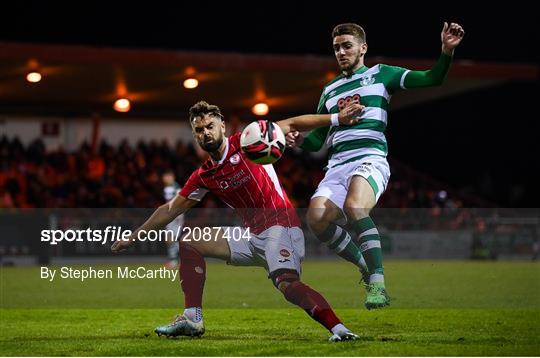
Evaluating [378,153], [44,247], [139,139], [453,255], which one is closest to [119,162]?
[139,139]

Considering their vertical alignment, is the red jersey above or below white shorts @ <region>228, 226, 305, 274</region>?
above

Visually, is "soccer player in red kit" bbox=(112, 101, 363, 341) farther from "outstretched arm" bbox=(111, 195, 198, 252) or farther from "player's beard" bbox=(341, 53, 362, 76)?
"player's beard" bbox=(341, 53, 362, 76)

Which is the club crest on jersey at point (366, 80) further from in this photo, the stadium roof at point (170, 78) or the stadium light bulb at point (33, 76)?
the stadium light bulb at point (33, 76)

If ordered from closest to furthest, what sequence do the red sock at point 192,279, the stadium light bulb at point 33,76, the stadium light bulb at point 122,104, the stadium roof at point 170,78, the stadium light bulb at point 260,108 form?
1. the red sock at point 192,279
2. the stadium roof at point 170,78
3. the stadium light bulb at point 33,76
4. the stadium light bulb at point 122,104
5. the stadium light bulb at point 260,108

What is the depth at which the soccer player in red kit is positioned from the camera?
6.77 m

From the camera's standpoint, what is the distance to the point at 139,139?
25297 millimetres

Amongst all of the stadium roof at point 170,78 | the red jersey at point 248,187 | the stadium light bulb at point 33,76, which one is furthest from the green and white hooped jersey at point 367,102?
the stadium light bulb at point 33,76

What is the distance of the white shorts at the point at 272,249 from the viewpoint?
679cm

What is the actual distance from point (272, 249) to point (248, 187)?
51 centimetres

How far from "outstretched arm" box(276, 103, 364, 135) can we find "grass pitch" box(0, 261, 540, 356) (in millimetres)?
1545

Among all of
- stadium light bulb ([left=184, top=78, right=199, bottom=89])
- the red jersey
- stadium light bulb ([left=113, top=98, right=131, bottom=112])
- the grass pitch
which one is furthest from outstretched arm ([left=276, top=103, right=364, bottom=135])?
stadium light bulb ([left=113, top=98, right=131, bottom=112])

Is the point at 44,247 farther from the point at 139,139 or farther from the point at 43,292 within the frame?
the point at 139,139

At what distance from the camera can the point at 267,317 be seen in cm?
891

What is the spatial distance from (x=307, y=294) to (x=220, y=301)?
4196 millimetres
